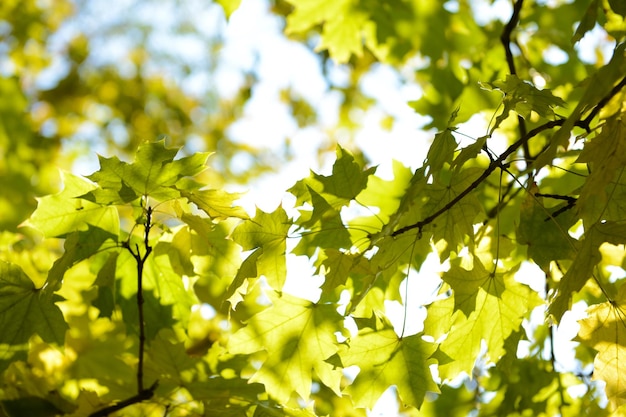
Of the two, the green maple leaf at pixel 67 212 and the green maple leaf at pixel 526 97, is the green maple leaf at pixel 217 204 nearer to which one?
the green maple leaf at pixel 67 212

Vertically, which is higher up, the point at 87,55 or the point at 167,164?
the point at 87,55

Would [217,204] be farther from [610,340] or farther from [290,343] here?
[610,340]

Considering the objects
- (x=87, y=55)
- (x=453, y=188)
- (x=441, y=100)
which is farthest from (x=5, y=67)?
(x=453, y=188)

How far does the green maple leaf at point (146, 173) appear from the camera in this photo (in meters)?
1.47

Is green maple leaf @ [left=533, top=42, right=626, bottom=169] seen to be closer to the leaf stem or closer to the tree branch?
the tree branch

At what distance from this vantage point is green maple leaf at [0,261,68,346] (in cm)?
154

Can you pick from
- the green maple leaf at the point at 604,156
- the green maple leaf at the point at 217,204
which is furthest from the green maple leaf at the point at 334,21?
the green maple leaf at the point at 604,156

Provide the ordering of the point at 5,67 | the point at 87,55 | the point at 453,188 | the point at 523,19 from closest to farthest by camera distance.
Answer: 1. the point at 453,188
2. the point at 523,19
3. the point at 5,67
4. the point at 87,55

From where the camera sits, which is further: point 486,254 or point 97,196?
point 486,254

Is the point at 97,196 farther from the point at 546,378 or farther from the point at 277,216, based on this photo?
the point at 546,378

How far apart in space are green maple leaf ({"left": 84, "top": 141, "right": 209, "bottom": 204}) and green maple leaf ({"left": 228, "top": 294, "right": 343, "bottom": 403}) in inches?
13.9

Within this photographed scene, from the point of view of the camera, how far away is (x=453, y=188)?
56.2 inches

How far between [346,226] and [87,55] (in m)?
6.83

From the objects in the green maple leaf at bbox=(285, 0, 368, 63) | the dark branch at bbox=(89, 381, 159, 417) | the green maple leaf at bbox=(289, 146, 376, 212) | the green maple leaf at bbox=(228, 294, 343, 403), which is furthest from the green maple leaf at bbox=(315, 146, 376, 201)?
the green maple leaf at bbox=(285, 0, 368, 63)
